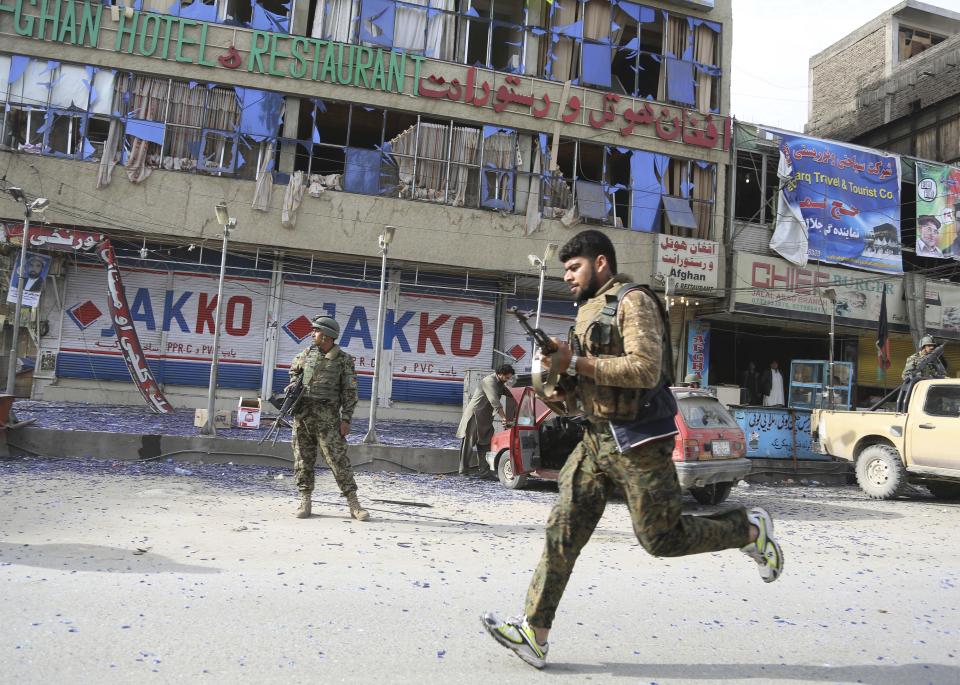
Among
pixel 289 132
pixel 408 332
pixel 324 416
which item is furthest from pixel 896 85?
pixel 324 416

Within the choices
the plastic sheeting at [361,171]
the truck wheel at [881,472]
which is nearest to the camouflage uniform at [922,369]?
the truck wheel at [881,472]

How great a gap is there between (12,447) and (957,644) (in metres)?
10.5

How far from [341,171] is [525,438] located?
11.8 metres

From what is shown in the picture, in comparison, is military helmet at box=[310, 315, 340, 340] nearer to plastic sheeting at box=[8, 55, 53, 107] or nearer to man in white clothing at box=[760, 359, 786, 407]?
plastic sheeting at box=[8, 55, 53, 107]

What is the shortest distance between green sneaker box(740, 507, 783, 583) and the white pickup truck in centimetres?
852

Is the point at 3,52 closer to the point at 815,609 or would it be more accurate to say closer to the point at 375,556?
the point at 375,556

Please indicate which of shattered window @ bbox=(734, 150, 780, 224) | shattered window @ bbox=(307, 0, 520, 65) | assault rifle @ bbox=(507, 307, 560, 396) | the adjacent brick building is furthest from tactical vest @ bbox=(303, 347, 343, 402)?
the adjacent brick building

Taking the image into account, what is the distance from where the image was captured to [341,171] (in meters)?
18.9

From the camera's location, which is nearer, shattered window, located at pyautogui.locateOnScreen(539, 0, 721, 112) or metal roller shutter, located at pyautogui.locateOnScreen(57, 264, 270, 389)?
metal roller shutter, located at pyautogui.locateOnScreen(57, 264, 270, 389)

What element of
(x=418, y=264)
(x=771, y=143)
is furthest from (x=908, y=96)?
(x=418, y=264)

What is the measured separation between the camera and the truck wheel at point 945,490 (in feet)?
36.7

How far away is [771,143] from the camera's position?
21562mm

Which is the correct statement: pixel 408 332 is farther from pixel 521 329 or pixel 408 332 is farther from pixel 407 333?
pixel 521 329

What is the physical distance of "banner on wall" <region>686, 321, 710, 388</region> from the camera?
71.3 ft
